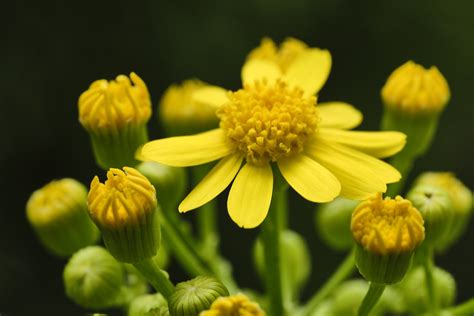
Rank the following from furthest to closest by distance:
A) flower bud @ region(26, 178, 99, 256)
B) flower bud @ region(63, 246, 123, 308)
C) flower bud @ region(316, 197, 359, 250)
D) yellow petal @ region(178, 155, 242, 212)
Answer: flower bud @ region(316, 197, 359, 250) < flower bud @ region(26, 178, 99, 256) < flower bud @ region(63, 246, 123, 308) < yellow petal @ region(178, 155, 242, 212)

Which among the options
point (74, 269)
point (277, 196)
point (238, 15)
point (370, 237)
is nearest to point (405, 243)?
point (370, 237)

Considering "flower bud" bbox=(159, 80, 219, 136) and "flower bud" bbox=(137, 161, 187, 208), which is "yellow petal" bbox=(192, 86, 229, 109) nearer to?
"flower bud" bbox=(159, 80, 219, 136)

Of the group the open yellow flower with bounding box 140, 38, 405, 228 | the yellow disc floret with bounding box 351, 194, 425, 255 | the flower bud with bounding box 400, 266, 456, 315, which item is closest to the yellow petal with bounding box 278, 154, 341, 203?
the open yellow flower with bounding box 140, 38, 405, 228

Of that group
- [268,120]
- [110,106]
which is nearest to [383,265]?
[268,120]

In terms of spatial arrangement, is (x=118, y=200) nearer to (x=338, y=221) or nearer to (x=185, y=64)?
(x=338, y=221)

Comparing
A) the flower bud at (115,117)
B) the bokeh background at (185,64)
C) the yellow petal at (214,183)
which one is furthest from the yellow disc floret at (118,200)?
the bokeh background at (185,64)

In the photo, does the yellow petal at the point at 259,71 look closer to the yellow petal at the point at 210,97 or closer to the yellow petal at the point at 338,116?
the yellow petal at the point at 210,97
